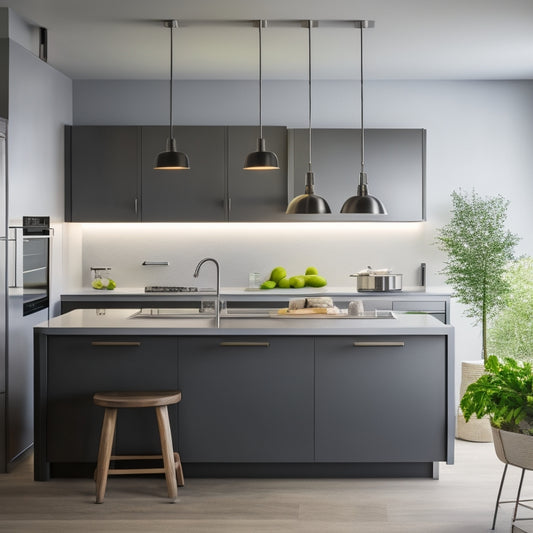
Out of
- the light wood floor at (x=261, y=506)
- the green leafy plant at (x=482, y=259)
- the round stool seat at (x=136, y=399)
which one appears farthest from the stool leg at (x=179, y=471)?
the green leafy plant at (x=482, y=259)

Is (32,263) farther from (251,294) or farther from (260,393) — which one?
(251,294)

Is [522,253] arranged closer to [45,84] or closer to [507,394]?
[507,394]

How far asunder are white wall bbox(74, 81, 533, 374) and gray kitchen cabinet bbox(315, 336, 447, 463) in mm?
2747

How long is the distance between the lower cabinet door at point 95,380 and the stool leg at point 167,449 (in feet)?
1.04

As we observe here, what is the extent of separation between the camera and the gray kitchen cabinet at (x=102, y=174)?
6.80m

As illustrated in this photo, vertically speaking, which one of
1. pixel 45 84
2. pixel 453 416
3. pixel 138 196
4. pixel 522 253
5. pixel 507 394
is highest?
pixel 45 84

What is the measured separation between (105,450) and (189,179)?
322cm

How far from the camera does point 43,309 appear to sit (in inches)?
219

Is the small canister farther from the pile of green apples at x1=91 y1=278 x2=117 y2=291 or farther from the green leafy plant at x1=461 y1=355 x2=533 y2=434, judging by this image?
the pile of green apples at x1=91 y1=278 x2=117 y2=291

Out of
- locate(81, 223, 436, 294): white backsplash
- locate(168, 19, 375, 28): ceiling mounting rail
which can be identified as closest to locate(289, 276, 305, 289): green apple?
locate(81, 223, 436, 294): white backsplash

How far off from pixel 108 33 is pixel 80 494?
124 inches

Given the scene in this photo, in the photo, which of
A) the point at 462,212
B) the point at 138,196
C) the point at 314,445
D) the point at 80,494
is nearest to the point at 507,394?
the point at 314,445

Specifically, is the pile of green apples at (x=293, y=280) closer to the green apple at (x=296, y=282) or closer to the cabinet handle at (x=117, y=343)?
the green apple at (x=296, y=282)

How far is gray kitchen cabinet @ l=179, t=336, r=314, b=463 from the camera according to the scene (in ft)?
14.6
